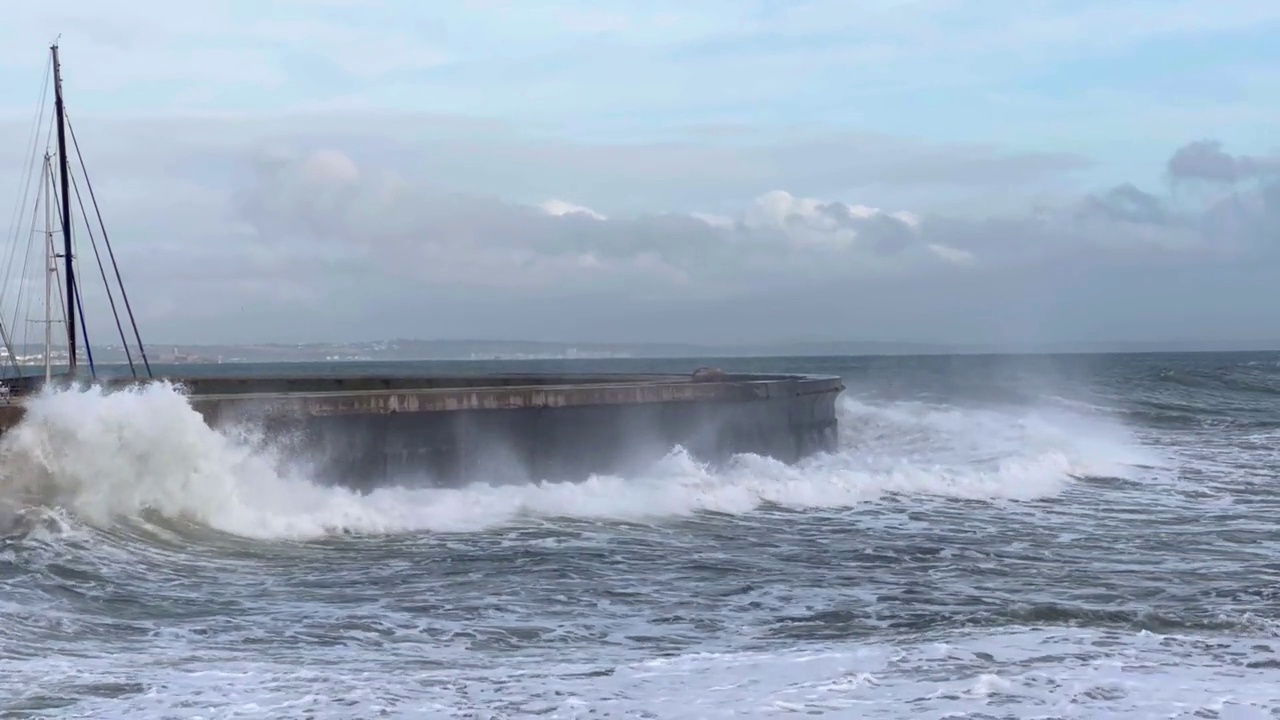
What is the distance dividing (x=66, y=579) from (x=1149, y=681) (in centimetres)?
832

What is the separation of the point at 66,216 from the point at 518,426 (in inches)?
318

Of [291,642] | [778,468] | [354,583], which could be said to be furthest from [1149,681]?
[778,468]

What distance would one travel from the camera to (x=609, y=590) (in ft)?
35.5

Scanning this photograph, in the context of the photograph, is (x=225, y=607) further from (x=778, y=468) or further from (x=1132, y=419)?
(x=1132, y=419)

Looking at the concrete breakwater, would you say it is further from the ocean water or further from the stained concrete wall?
the ocean water

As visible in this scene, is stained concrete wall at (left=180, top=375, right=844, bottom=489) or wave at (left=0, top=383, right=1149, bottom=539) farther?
stained concrete wall at (left=180, top=375, right=844, bottom=489)

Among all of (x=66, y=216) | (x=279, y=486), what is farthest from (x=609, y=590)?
(x=66, y=216)

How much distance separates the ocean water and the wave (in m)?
0.03

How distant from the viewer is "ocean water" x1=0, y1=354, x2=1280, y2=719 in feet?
24.6

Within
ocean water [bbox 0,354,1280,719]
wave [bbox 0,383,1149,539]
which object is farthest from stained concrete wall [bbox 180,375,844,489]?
ocean water [bbox 0,354,1280,719]

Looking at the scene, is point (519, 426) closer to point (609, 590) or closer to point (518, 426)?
point (518, 426)

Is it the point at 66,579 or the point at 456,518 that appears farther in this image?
the point at 456,518

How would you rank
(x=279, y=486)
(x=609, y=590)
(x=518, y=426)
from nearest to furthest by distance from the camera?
(x=609, y=590) < (x=279, y=486) < (x=518, y=426)

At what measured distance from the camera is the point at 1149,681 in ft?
25.3
